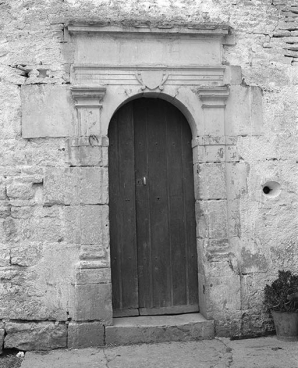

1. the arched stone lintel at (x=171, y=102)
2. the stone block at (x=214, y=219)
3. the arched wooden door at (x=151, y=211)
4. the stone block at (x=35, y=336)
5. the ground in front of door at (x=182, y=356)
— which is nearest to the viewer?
the ground in front of door at (x=182, y=356)

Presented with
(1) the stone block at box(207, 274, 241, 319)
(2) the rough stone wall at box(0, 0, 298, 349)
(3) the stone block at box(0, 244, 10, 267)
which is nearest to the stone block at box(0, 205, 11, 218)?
(2) the rough stone wall at box(0, 0, 298, 349)

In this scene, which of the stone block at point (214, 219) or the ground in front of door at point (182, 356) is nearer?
the ground in front of door at point (182, 356)

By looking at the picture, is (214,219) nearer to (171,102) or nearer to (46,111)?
(171,102)

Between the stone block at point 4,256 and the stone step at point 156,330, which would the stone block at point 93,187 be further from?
the stone step at point 156,330

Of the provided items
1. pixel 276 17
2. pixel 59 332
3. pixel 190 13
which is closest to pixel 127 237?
pixel 59 332

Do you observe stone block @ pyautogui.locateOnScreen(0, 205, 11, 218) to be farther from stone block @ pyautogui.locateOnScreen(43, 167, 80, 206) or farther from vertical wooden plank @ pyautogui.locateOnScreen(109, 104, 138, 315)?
vertical wooden plank @ pyautogui.locateOnScreen(109, 104, 138, 315)

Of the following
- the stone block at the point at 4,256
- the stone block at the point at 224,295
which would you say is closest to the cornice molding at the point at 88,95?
the stone block at the point at 4,256

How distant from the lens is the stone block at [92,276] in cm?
477

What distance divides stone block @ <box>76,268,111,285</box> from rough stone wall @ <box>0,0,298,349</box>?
0.34ft

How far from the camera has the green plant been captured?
4.82 meters

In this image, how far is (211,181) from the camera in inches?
200

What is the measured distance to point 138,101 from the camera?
5.30m

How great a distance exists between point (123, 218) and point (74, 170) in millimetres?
738

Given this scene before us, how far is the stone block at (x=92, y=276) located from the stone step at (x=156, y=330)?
47 cm
